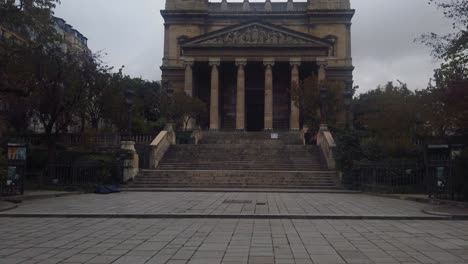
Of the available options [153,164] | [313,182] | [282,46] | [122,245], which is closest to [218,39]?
[282,46]

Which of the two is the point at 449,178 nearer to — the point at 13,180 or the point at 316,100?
the point at 13,180

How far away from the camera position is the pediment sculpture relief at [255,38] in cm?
5412

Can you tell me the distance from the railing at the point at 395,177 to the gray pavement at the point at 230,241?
370 inches

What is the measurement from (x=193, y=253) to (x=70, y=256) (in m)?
2.05

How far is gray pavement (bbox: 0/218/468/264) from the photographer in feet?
25.8

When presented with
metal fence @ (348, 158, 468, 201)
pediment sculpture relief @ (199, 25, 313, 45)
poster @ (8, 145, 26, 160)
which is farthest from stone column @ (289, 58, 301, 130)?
poster @ (8, 145, 26, 160)

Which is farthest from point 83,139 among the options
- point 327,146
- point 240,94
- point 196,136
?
point 240,94

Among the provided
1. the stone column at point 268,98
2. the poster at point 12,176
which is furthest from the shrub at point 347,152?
the stone column at point 268,98

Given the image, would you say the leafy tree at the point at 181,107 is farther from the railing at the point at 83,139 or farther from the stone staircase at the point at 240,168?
the stone staircase at the point at 240,168

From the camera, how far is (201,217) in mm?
13422

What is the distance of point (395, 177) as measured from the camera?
22.0 m

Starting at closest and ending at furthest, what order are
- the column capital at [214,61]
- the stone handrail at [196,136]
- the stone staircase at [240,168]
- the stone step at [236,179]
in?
the stone step at [236,179] → the stone staircase at [240,168] → the stone handrail at [196,136] → the column capital at [214,61]

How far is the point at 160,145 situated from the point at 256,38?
26.6 m

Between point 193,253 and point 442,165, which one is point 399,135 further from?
point 193,253
